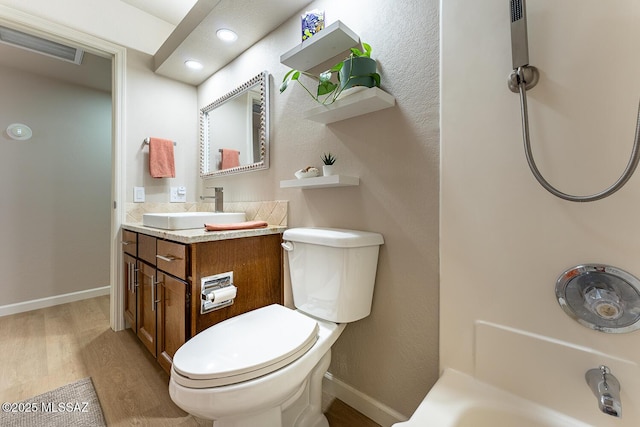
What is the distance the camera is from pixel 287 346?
34.5 inches

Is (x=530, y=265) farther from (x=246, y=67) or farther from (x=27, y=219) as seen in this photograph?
(x=27, y=219)

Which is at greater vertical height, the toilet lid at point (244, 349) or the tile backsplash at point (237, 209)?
the tile backsplash at point (237, 209)

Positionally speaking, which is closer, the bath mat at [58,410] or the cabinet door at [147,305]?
the bath mat at [58,410]

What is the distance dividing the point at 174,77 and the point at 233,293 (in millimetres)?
1967

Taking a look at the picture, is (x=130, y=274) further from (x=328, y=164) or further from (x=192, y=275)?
(x=328, y=164)

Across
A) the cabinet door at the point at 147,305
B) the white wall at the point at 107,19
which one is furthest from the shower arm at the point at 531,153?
Answer: the white wall at the point at 107,19

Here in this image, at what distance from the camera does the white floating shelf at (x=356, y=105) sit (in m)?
1.04

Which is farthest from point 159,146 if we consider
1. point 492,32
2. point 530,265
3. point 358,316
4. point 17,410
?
point 530,265

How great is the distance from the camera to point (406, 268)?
107cm

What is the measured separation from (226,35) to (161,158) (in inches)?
40.7

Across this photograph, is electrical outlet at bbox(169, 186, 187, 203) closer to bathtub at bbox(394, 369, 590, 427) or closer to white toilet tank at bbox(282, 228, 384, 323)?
white toilet tank at bbox(282, 228, 384, 323)

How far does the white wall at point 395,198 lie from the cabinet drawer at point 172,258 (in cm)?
63

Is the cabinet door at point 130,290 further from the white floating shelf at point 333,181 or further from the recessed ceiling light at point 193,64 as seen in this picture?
the recessed ceiling light at point 193,64

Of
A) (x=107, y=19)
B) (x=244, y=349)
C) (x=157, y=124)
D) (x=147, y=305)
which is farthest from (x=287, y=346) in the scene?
(x=107, y=19)
